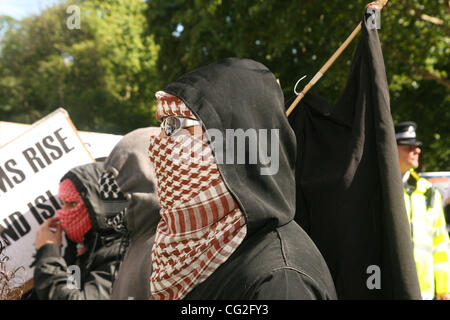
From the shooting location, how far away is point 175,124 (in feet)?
6.19

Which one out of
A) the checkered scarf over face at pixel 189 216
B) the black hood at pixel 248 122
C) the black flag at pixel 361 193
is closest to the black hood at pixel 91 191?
the checkered scarf over face at pixel 189 216

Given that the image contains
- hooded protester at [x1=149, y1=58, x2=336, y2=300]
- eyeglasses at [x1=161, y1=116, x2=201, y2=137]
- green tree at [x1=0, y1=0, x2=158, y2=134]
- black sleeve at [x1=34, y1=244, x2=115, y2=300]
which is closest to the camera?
hooded protester at [x1=149, y1=58, x2=336, y2=300]

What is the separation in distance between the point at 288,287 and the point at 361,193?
0.78 meters

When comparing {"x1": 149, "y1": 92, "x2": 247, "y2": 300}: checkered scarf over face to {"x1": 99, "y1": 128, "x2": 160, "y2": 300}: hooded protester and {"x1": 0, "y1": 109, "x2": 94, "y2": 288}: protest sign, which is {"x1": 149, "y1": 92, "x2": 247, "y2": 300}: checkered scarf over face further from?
{"x1": 0, "y1": 109, "x2": 94, "y2": 288}: protest sign

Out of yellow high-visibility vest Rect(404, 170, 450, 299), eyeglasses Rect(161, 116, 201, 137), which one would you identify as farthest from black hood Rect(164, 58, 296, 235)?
yellow high-visibility vest Rect(404, 170, 450, 299)

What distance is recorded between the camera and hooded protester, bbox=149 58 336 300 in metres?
1.61

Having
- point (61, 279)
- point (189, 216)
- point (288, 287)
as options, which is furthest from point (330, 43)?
point (288, 287)

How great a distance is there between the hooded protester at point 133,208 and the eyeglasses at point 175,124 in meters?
0.91

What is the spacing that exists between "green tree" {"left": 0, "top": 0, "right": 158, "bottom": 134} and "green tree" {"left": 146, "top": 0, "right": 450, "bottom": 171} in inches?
510

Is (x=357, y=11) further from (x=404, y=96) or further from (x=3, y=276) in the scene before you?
(x=3, y=276)

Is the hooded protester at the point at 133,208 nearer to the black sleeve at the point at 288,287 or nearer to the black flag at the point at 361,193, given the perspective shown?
the black flag at the point at 361,193

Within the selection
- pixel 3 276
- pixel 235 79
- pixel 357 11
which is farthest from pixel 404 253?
pixel 357 11

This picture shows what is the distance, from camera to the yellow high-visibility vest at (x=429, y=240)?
13.8 ft

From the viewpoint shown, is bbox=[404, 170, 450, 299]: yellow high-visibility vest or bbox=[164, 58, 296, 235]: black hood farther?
bbox=[404, 170, 450, 299]: yellow high-visibility vest
